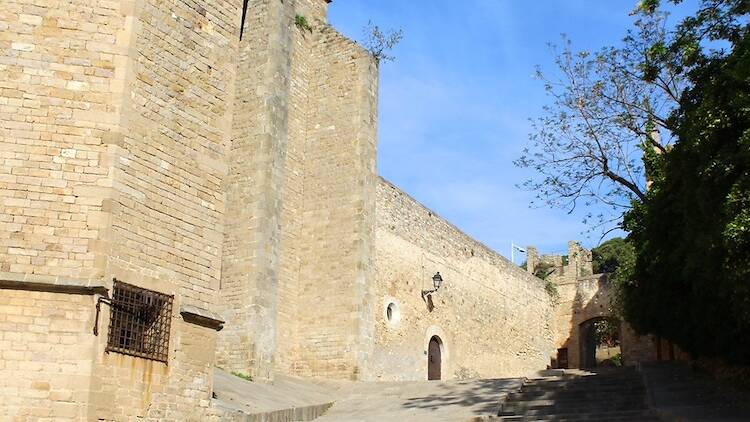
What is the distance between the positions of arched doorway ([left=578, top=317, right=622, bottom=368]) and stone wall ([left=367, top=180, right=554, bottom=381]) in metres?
1.41

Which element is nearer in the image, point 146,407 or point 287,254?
point 146,407

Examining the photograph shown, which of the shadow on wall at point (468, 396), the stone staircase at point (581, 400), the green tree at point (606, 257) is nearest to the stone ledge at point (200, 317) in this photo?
the shadow on wall at point (468, 396)

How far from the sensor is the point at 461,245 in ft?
79.8

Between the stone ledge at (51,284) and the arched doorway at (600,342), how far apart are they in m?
21.6

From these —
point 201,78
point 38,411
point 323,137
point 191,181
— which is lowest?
point 38,411

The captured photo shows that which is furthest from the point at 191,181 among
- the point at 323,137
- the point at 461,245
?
the point at 461,245

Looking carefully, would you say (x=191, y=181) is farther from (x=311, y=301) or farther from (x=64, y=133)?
(x=311, y=301)

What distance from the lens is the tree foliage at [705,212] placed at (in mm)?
9594

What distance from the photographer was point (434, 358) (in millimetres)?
22375

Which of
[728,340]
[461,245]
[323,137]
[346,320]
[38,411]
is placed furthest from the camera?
[461,245]

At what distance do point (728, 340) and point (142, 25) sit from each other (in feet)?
32.5

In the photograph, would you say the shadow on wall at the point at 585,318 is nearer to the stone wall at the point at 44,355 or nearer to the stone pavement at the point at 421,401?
the stone pavement at the point at 421,401

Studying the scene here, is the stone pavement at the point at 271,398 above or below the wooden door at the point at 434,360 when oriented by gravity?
below

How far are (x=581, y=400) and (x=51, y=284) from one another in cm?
908
